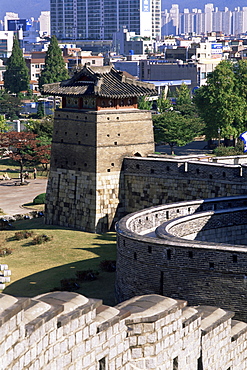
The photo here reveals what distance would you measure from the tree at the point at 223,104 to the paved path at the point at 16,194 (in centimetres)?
2327

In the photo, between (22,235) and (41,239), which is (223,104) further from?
(41,239)

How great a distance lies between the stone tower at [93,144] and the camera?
165ft

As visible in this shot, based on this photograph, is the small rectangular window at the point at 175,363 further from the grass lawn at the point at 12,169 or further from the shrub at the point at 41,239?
the grass lawn at the point at 12,169

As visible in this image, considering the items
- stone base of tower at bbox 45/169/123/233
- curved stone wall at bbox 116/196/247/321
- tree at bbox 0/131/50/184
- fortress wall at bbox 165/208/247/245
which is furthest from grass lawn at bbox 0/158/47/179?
curved stone wall at bbox 116/196/247/321

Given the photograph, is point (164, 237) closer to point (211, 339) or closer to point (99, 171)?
point (211, 339)

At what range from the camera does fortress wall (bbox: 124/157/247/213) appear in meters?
46.3

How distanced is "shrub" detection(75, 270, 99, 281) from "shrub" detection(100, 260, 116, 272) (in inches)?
28.6

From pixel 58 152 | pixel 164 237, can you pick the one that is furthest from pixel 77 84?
pixel 164 237

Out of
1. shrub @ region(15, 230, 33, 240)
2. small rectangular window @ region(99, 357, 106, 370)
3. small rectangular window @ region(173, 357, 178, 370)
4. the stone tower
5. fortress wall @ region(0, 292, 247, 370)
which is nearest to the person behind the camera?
fortress wall @ region(0, 292, 247, 370)

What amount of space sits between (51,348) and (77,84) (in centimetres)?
3643

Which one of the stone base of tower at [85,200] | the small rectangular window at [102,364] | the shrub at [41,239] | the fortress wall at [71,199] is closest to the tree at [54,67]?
A: the fortress wall at [71,199]

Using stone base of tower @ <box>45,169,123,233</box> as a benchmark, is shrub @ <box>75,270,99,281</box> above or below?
below

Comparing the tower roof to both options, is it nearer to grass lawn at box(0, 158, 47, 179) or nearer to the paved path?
the paved path

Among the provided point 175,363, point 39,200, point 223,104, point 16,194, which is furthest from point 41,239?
point 223,104
